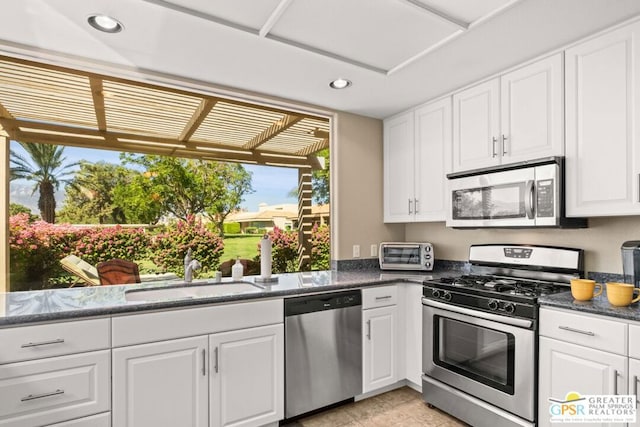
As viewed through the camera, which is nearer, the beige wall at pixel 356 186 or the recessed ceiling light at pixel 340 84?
the recessed ceiling light at pixel 340 84

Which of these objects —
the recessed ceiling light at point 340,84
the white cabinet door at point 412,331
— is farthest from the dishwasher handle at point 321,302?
the recessed ceiling light at point 340,84

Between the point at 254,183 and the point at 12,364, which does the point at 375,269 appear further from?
the point at 12,364

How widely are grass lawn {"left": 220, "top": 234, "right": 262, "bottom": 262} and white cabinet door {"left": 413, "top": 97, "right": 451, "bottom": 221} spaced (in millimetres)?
1492

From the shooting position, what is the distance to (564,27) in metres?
1.87

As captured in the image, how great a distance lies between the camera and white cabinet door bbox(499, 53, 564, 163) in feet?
6.87

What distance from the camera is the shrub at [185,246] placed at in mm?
2797

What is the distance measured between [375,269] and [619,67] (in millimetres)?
2211

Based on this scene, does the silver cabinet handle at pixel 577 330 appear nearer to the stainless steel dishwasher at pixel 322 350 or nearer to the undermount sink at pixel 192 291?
the stainless steel dishwasher at pixel 322 350

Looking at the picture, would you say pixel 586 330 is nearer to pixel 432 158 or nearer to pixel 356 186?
pixel 432 158

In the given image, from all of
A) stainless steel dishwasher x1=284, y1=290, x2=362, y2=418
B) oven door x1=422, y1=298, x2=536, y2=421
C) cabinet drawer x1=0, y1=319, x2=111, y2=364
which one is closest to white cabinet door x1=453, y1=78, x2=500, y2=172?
oven door x1=422, y1=298, x2=536, y2=421

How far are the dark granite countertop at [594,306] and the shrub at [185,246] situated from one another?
95.0 inches

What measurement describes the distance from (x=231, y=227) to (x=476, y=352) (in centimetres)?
214

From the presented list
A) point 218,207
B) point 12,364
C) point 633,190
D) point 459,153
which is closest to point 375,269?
point 459,153

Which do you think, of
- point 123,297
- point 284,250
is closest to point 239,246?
point 284,250
